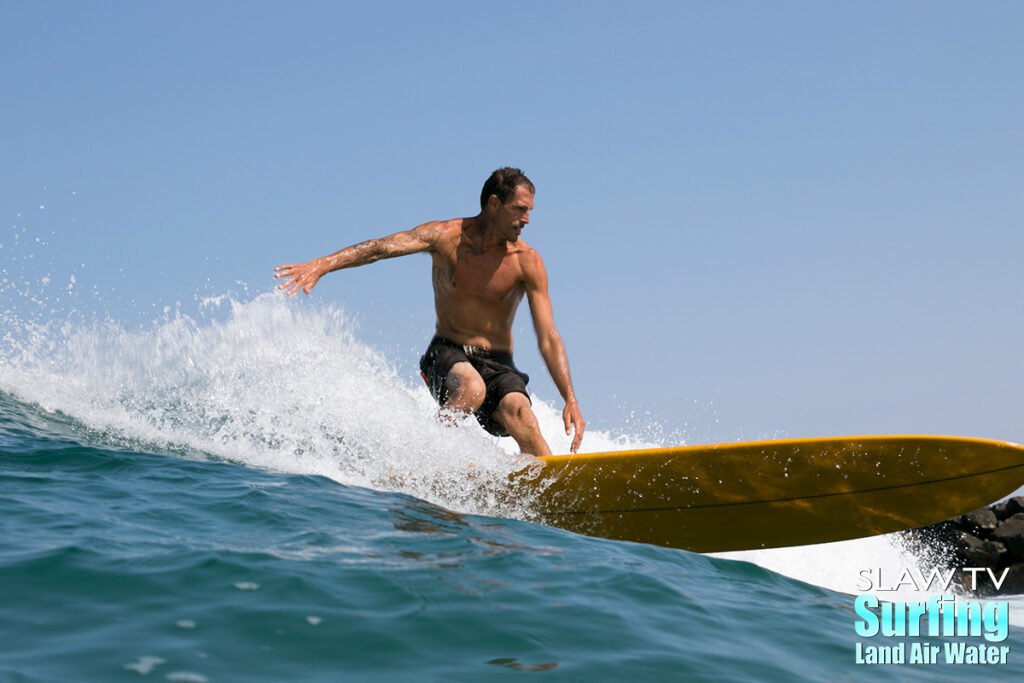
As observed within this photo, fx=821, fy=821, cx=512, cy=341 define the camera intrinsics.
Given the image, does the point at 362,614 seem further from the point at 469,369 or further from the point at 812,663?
Answer: the point at 469,369

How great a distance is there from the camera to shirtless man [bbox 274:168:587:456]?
5879mm

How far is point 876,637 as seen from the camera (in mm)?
3725

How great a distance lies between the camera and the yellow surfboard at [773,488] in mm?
5355

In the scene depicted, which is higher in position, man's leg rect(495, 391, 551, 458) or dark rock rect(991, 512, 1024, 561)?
dark rock rect(991, 512, 1024, 561)

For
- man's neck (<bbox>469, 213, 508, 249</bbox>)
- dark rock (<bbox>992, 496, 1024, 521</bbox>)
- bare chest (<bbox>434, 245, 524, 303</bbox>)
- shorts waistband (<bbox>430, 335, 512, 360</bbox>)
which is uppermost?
man's neck (<bbox>469, 213, 508, 249</bbox>)

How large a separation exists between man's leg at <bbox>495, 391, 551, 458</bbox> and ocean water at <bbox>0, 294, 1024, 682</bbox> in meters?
0.30

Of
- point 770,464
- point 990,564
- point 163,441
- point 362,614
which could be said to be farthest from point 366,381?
point 990,564

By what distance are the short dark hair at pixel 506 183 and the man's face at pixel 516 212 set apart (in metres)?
0.03

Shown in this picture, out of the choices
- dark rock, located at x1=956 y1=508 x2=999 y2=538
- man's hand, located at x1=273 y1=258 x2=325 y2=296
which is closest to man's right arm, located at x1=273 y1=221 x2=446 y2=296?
man's hand, located at x1=273 y1=258 x2=325 y2=296

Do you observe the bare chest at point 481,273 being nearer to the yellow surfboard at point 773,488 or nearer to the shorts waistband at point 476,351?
the shorts waistband at point 476,351

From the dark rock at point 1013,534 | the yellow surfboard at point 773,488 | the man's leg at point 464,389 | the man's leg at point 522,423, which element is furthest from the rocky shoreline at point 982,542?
the man's leg at point 464,389

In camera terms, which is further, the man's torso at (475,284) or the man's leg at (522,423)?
the man's torso at (475,284)

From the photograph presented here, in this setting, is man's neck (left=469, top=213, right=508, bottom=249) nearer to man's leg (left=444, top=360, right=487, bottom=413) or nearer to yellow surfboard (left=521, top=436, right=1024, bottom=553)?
man's leg (left=444, top=360, right=487, bottom=413)

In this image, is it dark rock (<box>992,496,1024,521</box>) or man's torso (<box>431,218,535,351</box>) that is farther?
dark rock (<box>992,496,1024,521</box>)
